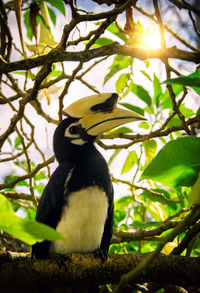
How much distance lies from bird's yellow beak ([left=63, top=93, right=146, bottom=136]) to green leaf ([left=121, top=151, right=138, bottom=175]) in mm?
588

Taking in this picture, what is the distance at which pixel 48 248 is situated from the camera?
72.7 inches

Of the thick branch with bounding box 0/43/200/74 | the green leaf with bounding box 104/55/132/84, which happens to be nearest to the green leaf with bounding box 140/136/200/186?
the thick branch with bounding box 0/43/200/74

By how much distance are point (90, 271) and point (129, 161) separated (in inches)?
53.5

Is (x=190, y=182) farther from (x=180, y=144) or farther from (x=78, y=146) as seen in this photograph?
(x=78, y=146)

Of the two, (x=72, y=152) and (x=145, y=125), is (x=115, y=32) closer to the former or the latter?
(x=145, y=125)

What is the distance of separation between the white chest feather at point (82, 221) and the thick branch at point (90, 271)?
1.36 feet

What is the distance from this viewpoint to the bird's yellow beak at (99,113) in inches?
77.3

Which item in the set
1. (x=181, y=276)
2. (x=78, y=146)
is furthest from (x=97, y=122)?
(x=181, y=276)

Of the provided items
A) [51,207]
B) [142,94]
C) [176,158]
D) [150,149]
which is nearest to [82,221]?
[51,207]

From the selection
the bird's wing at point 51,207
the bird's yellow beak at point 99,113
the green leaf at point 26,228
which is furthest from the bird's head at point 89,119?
the green leaf at point 26,228

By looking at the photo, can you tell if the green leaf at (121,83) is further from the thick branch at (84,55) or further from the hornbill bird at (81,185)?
the thick branch at (84,55)

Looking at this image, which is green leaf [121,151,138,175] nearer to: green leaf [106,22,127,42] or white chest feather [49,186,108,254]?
white chest feather [49,186,108,254]

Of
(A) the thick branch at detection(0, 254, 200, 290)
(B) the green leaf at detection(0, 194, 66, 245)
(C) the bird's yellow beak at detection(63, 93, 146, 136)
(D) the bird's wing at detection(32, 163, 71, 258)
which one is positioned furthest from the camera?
(C) the bird's yellow beak at detection(63, 93, 146, 136)

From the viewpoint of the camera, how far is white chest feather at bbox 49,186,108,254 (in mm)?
1818
